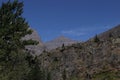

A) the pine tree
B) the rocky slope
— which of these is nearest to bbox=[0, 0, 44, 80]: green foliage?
the pine tree

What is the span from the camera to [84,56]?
191250 millimetres

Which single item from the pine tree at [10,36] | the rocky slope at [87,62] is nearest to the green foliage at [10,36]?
the pine tree at [10,36]

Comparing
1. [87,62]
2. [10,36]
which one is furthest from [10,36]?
[87,62]

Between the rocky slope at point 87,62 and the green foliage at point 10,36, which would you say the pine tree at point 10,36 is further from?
the rocky slope at point 87,62

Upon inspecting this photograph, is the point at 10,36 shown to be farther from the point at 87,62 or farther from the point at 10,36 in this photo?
the point at 87,62

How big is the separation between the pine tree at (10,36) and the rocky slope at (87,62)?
11611cm

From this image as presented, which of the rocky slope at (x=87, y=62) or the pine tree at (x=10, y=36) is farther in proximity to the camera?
the rocky slope at (x=87, y=62)

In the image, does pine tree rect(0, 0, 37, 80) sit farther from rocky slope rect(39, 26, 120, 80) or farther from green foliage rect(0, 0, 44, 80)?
rocky slope rect(39, 26, 120, 80)

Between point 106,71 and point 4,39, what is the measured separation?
425ft

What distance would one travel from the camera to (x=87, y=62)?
616 feet

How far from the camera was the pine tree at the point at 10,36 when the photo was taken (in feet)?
156

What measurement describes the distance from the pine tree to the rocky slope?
116m

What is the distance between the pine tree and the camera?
4756 cm

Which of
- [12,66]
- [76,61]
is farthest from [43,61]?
[12,66]
